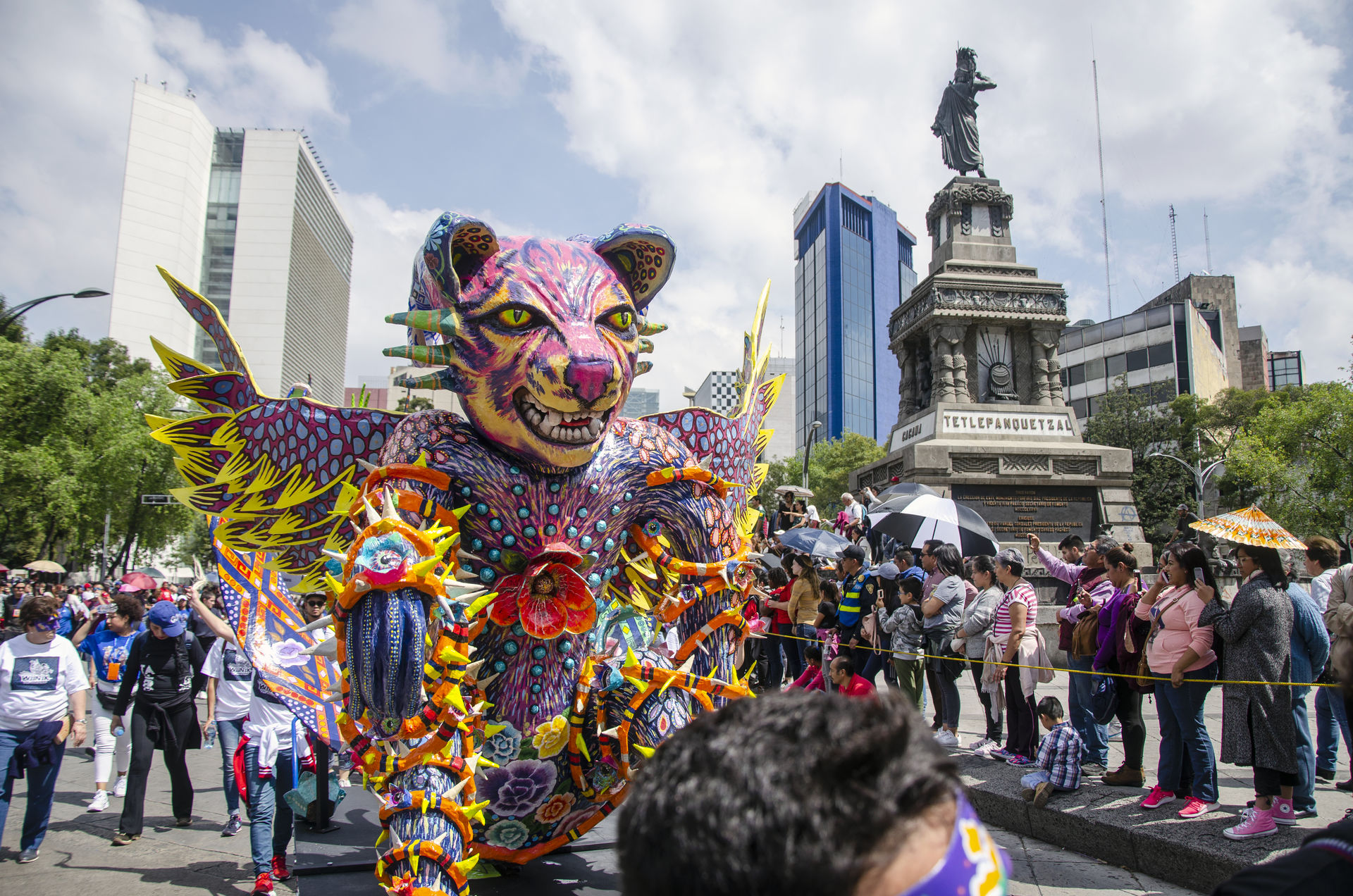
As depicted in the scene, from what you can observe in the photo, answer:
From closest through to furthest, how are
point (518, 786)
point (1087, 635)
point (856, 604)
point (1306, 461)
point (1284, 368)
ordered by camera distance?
point (518, 786) → point (1087, 635) → point (856, 604) → point (1306, 461) → point (1284, 368)

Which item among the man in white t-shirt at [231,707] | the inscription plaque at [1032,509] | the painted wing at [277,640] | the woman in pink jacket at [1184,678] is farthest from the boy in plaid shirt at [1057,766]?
the inscription plaque at [1032,509]

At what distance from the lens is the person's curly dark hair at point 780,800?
76 cm

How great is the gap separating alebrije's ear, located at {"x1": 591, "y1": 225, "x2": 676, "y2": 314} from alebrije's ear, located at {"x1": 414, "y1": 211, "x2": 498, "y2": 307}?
51 cm

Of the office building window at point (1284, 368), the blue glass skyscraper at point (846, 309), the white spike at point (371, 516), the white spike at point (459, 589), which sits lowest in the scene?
the white spike at point (459, 589)

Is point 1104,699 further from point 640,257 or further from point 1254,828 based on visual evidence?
point 640,257

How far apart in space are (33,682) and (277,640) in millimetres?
2184

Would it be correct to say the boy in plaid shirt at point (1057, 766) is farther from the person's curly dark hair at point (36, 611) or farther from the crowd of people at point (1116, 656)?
the person's curly dark hair at point (36, 611)

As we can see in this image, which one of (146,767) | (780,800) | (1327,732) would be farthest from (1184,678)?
(146,767)

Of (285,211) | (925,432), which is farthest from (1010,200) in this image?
(285,211)

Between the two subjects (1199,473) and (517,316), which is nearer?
(517,316)

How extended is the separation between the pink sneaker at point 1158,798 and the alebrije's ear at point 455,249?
4538 millimetres

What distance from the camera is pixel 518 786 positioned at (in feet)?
10.3

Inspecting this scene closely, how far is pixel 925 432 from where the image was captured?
1327cm

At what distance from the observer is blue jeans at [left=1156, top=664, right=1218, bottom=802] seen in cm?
457
